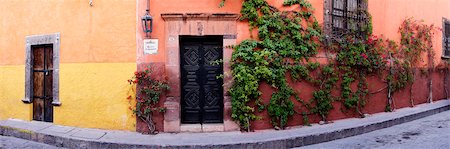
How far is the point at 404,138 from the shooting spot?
6.11m

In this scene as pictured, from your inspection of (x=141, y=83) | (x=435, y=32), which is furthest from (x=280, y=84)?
(x=435, y=32)

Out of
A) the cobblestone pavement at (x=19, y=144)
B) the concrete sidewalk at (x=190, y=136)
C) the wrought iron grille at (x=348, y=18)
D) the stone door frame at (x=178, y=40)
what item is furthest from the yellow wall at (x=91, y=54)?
the wrought iron grille at (x=348, y=18)

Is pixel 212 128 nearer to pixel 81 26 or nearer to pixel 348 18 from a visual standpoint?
pixel 81 26

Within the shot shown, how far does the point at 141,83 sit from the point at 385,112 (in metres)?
6.11

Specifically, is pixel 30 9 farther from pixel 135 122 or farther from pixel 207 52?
pixel 207 52

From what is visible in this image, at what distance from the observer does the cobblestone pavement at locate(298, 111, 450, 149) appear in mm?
5586

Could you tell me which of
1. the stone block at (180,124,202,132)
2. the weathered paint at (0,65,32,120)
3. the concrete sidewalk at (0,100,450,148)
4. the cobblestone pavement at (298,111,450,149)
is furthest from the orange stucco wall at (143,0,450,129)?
the weathered paint at (0,65,32,120)

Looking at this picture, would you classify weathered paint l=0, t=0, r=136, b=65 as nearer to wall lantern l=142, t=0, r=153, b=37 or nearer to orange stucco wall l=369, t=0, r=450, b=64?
wall lantern l=142, t=0, r=153, b=37

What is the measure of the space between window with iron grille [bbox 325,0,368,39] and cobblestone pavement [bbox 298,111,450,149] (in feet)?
7.75

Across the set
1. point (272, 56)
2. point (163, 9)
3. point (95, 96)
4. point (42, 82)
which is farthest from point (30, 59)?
point (272, 56)

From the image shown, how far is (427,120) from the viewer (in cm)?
801

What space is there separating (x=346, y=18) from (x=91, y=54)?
19.4 feet

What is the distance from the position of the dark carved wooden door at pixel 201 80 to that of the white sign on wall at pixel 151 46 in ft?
1.76

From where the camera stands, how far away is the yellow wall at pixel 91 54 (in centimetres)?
655
